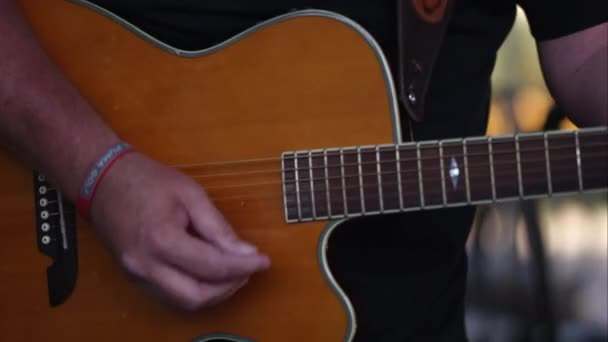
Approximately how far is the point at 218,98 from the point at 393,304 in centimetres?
36

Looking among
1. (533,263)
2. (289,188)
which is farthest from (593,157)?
(533,263)

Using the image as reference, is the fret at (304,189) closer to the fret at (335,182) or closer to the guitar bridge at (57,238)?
the fret at (335,182)

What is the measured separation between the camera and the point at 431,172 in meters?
1.02

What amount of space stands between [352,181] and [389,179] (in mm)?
46

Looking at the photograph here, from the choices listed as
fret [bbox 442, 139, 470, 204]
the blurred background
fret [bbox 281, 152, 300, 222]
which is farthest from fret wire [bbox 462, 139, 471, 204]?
the blurred background

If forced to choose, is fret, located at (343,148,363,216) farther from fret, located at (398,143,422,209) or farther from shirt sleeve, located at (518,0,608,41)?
shirt sleeve, located at (518,0,608,41)

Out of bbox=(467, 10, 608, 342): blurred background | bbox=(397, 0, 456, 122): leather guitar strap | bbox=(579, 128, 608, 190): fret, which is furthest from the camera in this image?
bbox=(467, 10, 608, 342): blurred background

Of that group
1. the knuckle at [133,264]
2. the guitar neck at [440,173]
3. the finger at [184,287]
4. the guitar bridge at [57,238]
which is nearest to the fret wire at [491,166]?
the guitar neck at [440,173]

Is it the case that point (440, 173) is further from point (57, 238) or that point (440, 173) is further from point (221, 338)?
point (57, 238)

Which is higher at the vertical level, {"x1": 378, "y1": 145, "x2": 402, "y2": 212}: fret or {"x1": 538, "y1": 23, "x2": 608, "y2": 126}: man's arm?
{"x1": 538, "y1": 23, "x2": 608, "y2": 126}: man's arm

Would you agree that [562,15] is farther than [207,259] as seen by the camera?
Yes

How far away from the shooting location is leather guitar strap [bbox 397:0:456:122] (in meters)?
1.09

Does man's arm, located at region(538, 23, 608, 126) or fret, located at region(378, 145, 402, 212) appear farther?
man's arm, located at region(538, 23, 608, 126)

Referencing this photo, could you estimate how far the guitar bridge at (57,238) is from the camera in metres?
1.14
